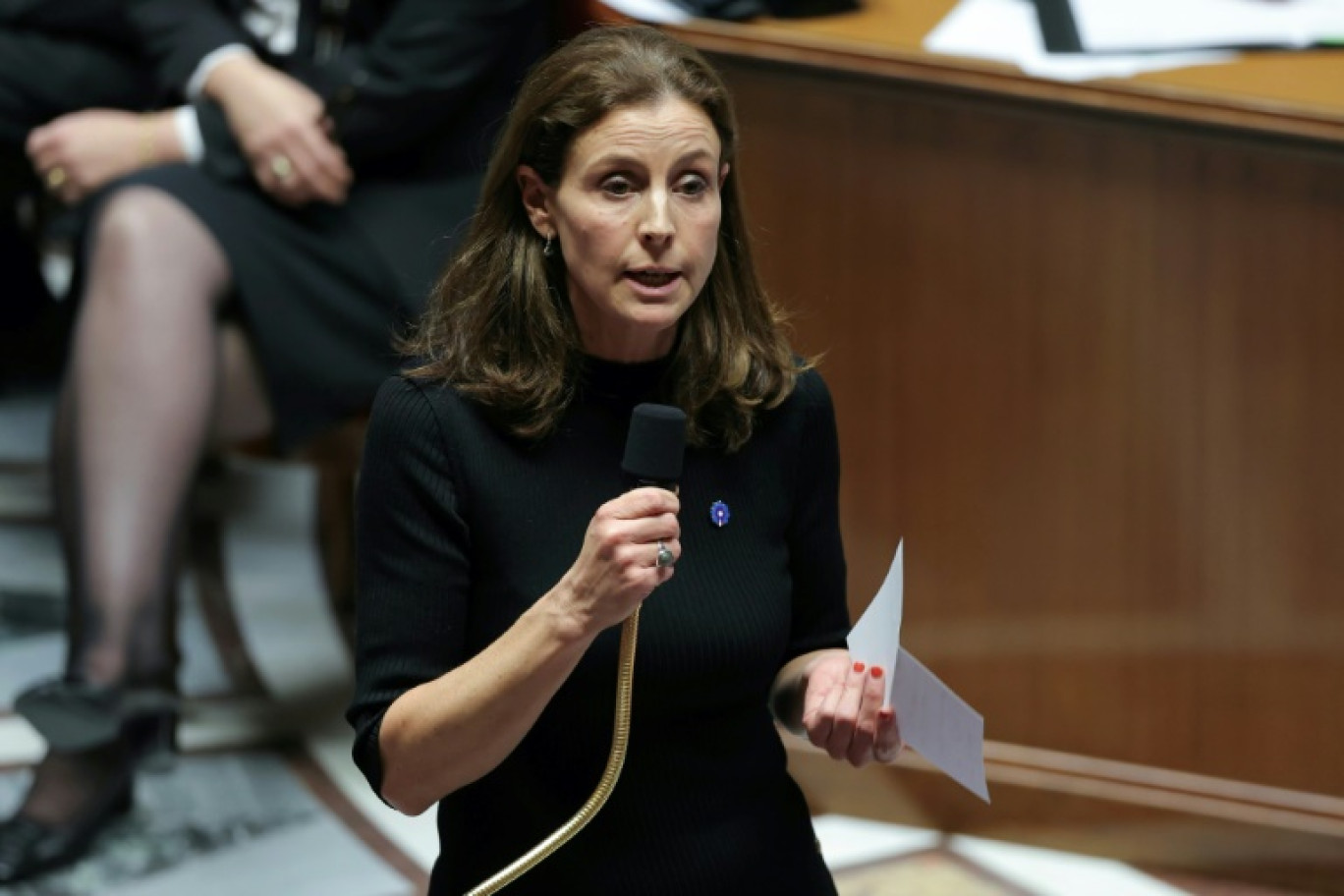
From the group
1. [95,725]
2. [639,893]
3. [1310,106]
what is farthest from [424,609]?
[1310,106]

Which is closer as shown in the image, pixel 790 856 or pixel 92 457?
pixel 790 856

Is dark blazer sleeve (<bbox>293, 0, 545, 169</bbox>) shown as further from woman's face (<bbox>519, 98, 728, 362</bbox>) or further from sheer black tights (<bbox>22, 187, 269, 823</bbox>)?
woman's face (<bbox>519, 98, 728, 362</bbox>)

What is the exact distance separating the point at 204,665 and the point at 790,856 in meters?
1.42

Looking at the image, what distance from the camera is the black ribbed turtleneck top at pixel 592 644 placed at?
117cm

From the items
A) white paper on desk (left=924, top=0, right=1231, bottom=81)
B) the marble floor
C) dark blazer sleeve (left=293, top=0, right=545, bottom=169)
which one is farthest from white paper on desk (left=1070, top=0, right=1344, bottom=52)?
the marble floor

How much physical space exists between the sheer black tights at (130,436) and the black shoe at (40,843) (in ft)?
0.07

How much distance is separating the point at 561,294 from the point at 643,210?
A: 10cm

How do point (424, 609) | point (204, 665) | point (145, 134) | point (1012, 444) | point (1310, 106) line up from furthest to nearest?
point (204, 665) → point (145, 134) → point (1012, 444) → point (1310, 106) → point (424, 609)

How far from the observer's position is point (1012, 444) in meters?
2.05

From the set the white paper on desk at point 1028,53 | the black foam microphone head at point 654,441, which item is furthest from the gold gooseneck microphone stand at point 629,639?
the white paper on desk at point 1028,53

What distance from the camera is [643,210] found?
1.16m

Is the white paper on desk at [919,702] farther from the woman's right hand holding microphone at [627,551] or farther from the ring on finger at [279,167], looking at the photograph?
the ring on finger at [279,167]

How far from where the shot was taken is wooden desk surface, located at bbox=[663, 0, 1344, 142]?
1.92 meters

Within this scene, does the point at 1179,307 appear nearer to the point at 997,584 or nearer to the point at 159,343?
the point at 997,584
